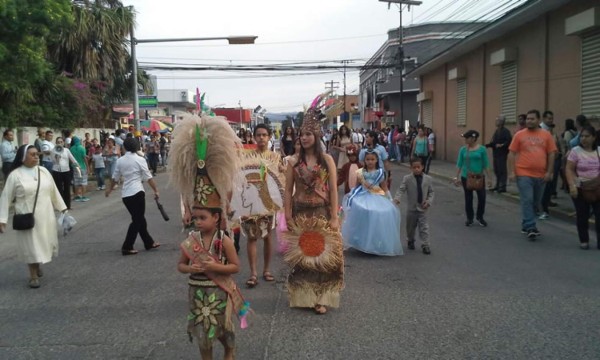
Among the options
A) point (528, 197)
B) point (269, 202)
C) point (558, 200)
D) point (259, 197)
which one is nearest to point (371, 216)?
point (269, 202)

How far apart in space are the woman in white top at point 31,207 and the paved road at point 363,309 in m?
0.38

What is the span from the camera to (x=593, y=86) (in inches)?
515

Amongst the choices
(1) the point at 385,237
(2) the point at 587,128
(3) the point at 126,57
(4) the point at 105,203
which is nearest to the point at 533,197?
(2) the point at 587,128

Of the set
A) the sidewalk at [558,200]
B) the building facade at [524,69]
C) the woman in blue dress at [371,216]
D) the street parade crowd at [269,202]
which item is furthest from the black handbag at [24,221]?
the building facade at [524,69]

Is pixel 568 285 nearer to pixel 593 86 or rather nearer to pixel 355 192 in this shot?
pixel 355 192

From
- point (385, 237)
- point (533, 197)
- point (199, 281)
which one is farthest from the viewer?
point (533, 197)

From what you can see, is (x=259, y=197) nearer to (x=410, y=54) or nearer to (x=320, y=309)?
(x=320, y=309)

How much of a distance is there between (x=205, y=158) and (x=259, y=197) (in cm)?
241

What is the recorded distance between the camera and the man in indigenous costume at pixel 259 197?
6.22 meters

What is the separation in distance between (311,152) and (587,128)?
471cm

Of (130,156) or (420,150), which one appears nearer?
(130,156)

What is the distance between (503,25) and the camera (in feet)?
55.1

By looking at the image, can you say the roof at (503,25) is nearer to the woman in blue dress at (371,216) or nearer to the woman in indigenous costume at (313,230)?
the woman in blue dress at (371,216)

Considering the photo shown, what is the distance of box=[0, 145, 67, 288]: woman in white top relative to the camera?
6.39 m
